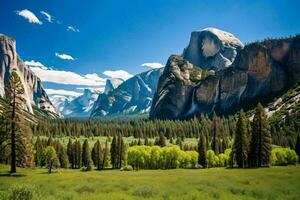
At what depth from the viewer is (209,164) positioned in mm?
112812

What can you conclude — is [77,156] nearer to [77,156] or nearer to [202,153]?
[77,156]

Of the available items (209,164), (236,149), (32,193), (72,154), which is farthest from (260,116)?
(72,154)

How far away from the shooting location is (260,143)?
7806 centimetres

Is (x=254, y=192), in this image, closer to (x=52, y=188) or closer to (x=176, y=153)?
(x=52, y=188)

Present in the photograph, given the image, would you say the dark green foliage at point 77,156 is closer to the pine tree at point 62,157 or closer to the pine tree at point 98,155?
the pine tree at point 62,157

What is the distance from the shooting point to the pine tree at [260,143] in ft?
255

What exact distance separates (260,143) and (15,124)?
55374mm

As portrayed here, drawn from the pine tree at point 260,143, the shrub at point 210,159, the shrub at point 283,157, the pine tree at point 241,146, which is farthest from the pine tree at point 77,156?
the pine tree at point 260,143

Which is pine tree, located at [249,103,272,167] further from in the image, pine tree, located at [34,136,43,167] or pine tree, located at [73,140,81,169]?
pine tree, located at [73,140,81,169]

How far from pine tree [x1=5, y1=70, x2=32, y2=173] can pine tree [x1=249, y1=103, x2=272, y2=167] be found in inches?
2062

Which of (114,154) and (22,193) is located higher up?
(22,193)

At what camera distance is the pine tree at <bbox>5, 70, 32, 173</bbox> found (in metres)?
44.5

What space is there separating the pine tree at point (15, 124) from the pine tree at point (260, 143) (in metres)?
52.4

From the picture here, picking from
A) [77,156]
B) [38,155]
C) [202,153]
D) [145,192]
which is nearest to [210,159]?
[202,153]
